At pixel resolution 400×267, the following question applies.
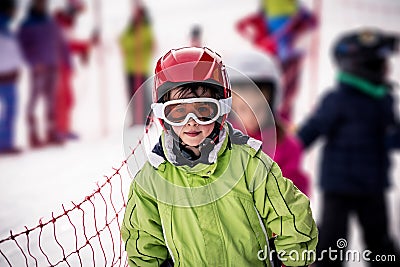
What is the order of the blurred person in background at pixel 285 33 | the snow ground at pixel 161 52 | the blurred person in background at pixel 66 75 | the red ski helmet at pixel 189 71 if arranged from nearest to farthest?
the red ski helmet at pixel 189 71 < the snow ground at pixel 161 52 < the blurred person in background at pixel 285 33 < the blurred person in background at pixel 66 75

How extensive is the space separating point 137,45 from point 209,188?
257 cm

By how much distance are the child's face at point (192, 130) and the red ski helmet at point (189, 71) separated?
0.05 feet

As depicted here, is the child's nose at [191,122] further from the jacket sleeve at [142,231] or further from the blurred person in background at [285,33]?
the blurred person in background at [285,33]

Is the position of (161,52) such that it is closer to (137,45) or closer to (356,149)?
(137,45)

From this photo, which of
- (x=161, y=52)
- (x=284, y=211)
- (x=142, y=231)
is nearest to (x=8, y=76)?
(x=161, y=52)

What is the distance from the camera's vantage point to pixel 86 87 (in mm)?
3535

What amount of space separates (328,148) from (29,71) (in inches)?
82.8

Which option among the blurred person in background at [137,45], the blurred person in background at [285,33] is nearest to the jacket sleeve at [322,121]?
the blurred person in background at [285,33]

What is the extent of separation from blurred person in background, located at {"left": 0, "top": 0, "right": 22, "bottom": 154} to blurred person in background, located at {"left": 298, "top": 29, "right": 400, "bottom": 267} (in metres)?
1.85

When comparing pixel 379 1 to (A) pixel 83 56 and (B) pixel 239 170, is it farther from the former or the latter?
(B) pixel 239 170

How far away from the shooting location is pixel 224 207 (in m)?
0.80

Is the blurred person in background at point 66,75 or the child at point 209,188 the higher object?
the blurred person in background at point 66,75

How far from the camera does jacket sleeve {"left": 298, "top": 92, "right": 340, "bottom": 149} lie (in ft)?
5.35

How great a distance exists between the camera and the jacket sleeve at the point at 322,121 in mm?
1631
